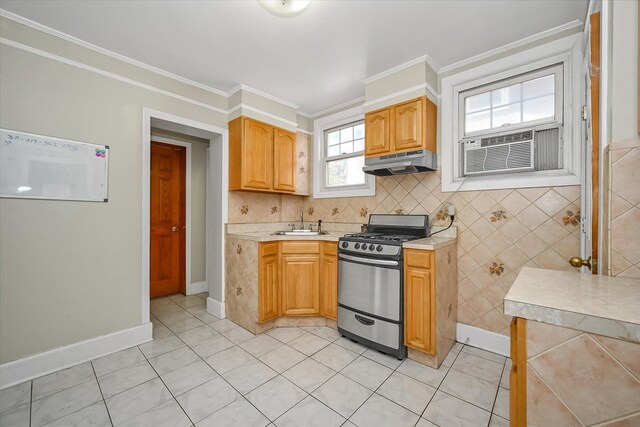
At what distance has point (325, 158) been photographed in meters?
3.64

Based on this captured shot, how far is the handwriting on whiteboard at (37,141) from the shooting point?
1.84 m

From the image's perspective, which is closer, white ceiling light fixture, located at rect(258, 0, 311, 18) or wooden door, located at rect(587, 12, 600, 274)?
wooden door, located at rect(587, 12, 600, 274)

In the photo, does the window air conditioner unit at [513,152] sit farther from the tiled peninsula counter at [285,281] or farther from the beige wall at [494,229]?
the tiled peninsula counter at [285,281]

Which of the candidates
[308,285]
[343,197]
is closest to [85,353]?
[308,285]

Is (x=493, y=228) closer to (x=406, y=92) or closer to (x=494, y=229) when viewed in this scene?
(x=494, y=229)

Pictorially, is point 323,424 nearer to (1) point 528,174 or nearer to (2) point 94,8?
(1) point 528,174

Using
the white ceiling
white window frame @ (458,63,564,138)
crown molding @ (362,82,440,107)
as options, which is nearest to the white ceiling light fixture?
the white ceiling

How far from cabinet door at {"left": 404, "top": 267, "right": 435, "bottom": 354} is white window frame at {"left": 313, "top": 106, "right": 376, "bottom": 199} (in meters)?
1.28

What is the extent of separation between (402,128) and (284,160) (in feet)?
4.83

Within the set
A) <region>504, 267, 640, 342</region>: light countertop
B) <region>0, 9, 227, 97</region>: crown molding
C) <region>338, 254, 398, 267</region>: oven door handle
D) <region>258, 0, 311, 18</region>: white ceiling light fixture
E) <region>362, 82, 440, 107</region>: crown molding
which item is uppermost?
<region>0, 9, 227, 97</region>: crown molding

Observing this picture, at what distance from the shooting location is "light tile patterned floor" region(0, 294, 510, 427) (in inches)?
59.1

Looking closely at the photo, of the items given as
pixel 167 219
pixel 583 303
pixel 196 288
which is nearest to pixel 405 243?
pixel 583 303

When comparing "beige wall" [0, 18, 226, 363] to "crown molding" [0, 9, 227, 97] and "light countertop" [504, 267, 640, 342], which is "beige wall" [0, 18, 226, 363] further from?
"light countertop" [504, 267, 640, 342]

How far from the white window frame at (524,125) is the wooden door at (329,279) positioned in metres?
1.24
